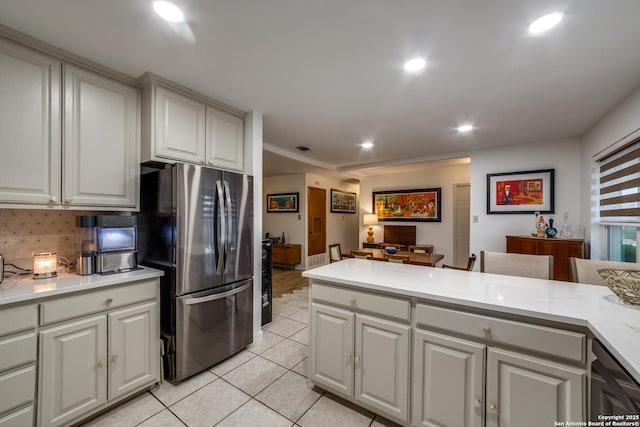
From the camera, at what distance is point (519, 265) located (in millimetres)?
1941

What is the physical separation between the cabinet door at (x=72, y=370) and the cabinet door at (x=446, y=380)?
76.2 inches

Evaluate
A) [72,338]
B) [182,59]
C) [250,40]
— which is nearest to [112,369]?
[72,338]

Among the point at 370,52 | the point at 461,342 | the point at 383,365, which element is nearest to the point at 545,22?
the point at 370,52

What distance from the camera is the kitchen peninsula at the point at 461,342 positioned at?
1084 mm

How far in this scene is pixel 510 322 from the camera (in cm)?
120

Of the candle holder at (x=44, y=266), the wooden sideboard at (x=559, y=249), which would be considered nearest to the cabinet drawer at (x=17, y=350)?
the candle holder at (x=44, y=266)

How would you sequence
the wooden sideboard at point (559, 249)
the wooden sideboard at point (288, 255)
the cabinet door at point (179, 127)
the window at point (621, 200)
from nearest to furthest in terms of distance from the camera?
the cabinet door at point (179, 127)
the window at point (621, 200)
the wooden sideboard at point (559, 249)
the wooden sideboard at point (288, 255)

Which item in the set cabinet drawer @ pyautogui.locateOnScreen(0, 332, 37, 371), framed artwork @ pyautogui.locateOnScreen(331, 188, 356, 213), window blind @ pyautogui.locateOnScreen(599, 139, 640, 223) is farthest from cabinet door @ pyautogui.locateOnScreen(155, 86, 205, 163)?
framed artwork @ pyautogui.locateOnScreen(331, 188, 356, 213)

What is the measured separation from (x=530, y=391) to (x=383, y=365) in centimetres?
70

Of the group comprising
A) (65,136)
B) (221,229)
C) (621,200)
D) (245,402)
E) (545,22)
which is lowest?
(245,402)

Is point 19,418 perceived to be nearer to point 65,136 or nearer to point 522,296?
point 65,136

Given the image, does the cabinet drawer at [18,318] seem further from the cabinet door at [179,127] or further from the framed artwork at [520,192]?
the framed artwork at [520,192]

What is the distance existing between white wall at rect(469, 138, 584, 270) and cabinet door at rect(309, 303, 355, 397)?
3389 millimetres

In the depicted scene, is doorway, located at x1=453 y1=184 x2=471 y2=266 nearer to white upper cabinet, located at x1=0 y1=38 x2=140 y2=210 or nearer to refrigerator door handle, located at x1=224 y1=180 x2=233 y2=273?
refrigerator door handle, located at x1=224 y1=180 x2=233 y2=273
